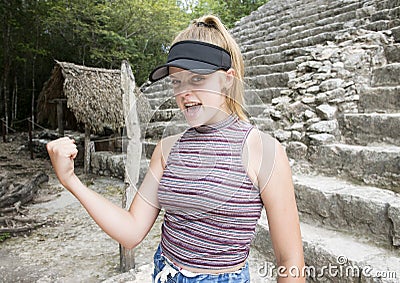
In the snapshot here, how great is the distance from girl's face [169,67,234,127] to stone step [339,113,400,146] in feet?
6.84

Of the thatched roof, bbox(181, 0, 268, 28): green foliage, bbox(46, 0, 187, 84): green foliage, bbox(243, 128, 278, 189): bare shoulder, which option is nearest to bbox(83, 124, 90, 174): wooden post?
the thatched roof

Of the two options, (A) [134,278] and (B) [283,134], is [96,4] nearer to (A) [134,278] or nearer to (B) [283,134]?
(B) [283,134]

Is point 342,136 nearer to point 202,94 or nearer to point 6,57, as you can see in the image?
point 202,94

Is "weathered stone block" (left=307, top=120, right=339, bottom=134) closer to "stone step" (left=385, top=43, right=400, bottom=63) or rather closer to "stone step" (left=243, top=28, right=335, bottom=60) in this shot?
"stone step" (left=385, top=43, right=400, bottom=63)

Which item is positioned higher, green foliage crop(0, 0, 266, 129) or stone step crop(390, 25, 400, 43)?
green foliage crop(0, 0, 266, 129)

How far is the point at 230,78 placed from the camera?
71cm

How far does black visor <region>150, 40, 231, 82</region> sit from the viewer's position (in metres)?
0.67

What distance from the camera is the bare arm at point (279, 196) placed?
26.7 inches

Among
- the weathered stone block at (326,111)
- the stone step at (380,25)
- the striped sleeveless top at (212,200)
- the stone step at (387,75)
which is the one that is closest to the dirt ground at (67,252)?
the weathered stone block at (326,111)

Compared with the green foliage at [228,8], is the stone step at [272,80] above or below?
below

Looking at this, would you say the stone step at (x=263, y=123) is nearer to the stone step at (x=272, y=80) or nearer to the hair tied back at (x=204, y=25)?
the hair tied back at (x=204, y=25)

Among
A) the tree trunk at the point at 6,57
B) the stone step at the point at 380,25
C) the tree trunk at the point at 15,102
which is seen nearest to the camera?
the stone step at the point at 380,25

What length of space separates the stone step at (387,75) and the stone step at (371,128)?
0.52 metres

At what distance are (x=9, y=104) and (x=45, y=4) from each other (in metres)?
4.01
